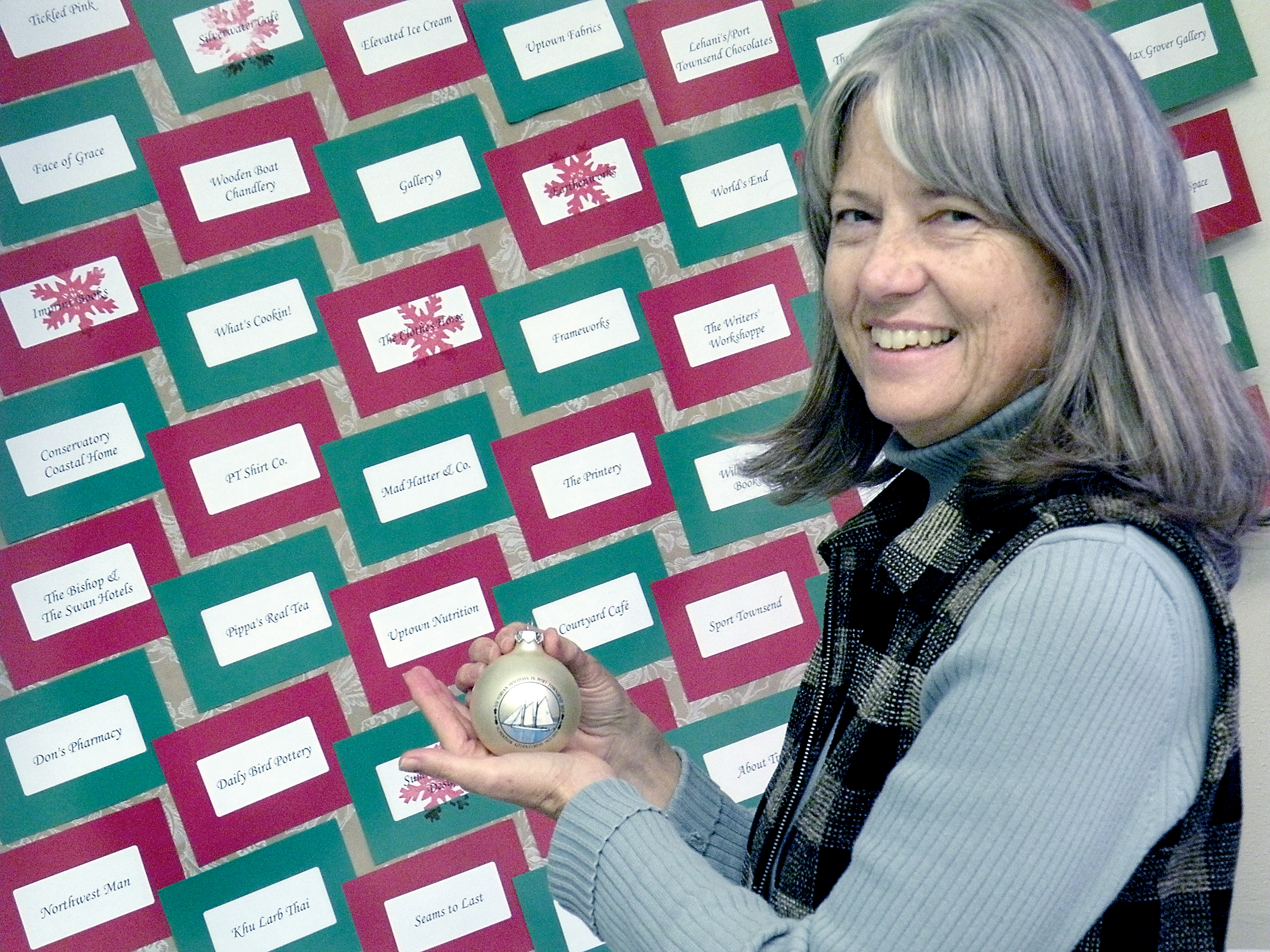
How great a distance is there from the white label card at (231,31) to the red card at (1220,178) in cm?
128

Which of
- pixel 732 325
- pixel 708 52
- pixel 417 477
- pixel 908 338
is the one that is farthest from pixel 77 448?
pixel 908 338

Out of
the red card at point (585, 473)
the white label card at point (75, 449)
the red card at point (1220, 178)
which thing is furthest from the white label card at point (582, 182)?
the red card at point (1220, 178)

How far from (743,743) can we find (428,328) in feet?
2.41

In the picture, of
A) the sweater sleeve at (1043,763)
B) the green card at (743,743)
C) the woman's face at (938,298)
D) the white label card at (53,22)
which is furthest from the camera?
the green card at (743,743)

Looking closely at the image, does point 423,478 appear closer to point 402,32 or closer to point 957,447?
point 402,32

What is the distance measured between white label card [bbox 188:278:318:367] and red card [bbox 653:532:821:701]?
60cm

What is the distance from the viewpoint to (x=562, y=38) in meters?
1.59

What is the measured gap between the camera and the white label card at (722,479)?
1.66 meters

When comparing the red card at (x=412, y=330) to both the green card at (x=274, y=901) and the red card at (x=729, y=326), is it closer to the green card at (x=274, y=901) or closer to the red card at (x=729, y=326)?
the red card at (x=729, y=326)

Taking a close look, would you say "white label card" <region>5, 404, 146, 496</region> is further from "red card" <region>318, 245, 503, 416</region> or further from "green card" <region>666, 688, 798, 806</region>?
"green card" <region>666, 688, 798, 806</region>

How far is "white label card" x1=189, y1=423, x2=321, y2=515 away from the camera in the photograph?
1.55 metres

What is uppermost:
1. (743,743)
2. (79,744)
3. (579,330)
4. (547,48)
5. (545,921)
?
(547,48)

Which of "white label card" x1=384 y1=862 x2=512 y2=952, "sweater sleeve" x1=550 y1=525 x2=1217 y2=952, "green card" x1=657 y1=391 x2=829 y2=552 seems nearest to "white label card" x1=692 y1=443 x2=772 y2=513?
"green card" x1=657 y1=391 x2=829 y2=552

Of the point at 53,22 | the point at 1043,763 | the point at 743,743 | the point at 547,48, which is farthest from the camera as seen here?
the point at 743,743
